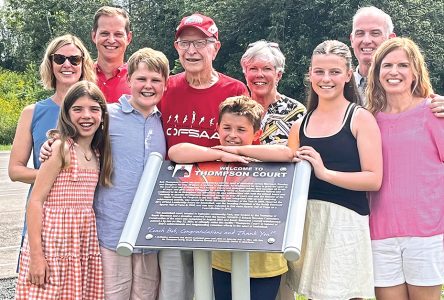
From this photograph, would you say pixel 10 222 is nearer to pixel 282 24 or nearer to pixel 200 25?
pixel 200 25

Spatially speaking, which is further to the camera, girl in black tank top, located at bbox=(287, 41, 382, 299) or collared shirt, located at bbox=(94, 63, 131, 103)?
collared shirt, located at bbox=(94, 63, 131, 103)

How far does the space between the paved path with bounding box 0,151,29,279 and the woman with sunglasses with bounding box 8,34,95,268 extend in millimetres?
3539

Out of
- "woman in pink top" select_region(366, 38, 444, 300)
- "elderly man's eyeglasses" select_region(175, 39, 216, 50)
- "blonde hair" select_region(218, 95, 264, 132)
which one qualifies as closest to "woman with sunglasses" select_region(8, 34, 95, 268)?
"elderly man's eyeglasses" select_region(175, 39, 216, 50)

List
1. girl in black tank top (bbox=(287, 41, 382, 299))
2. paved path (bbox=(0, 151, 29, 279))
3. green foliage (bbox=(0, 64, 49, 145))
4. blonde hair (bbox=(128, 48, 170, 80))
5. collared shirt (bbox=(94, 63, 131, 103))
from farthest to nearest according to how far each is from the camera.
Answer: green foliage (bbox=(0, 64, 49, 145))
paved path (bbox=(0, 151, 29, 279))
collared shirt (bbox=(94, 63, 131, 103))
blonde hair (bbox=(128, 48, 170, 80))
girl in black tank top (bbox=(287, 41, 382, 299))

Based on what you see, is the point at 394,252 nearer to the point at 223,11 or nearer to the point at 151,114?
the point at 151,114

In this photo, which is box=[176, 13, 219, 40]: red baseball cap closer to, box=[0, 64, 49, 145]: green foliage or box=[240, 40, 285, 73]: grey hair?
box=[240, 40, 285, 73]: grey hair

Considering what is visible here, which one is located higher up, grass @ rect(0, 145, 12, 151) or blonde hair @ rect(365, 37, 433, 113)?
grass @ rect(0, 145, 12, 151)

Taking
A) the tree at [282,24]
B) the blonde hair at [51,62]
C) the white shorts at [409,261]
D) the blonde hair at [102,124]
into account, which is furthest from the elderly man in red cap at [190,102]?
the tree at [282,24]

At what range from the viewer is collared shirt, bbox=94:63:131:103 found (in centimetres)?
505

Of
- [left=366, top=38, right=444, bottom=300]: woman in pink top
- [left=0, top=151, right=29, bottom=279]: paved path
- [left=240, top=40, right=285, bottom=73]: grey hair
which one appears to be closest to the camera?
[left=366, top=38, right=444, bottom=300]: woman in pink top

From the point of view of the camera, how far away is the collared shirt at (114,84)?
505 cm

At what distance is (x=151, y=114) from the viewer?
4.42 metres

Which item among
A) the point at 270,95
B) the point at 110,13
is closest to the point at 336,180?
the point at 270,95

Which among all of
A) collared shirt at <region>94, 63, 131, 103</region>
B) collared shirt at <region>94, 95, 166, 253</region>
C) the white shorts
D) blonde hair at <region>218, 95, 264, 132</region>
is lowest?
the white shorts
